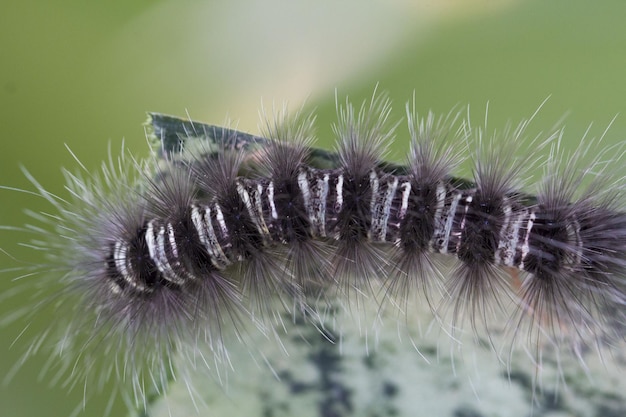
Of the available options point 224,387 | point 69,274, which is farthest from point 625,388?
point 69,274

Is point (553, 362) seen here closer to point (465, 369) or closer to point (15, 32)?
point (465, 369)

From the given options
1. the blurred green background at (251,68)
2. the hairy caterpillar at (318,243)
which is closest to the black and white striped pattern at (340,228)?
the hairy caterpillar at (318,243)

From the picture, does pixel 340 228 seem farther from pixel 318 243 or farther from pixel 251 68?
pixel 251 68

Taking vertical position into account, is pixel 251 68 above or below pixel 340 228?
above

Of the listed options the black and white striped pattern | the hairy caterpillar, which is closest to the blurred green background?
the hairy caterpillar

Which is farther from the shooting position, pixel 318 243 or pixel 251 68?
pixel 251 68

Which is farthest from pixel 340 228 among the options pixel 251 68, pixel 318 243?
pixel 251 68
